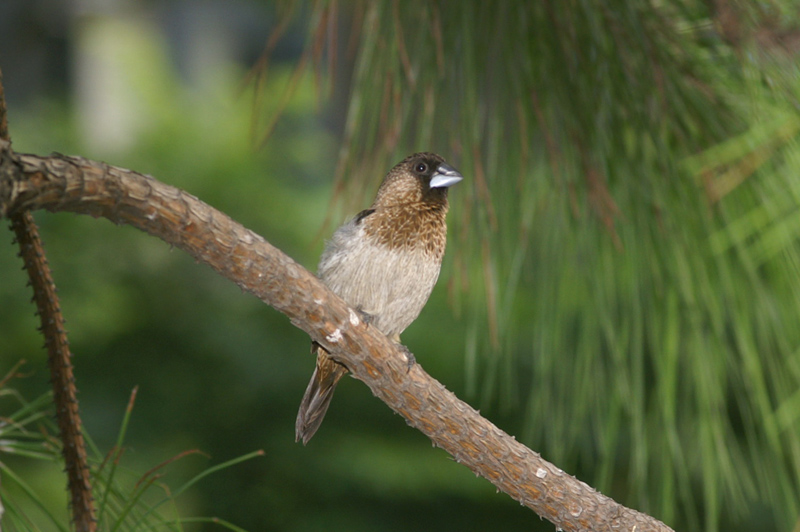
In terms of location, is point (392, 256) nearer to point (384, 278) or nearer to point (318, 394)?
point (384, 278)

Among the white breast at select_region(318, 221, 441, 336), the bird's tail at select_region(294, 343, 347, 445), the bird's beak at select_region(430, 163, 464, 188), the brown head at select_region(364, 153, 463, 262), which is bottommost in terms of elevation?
the bird's tail at select_region(294, 343, 347, 445)

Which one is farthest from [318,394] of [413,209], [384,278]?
[413,209]

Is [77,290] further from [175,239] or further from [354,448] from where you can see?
[175,239]

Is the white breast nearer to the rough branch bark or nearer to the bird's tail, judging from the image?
the bird's tail

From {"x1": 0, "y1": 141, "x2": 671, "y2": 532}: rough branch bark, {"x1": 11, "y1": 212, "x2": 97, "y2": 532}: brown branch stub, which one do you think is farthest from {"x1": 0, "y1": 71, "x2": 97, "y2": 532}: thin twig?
{"x1": 0, "y1": 141, "x2": 671, "y2": 532}: rough branch bark

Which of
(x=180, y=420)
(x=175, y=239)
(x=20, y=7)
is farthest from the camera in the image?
(x=20, y=7)

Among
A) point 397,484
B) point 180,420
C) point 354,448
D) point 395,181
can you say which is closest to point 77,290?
point 180,420

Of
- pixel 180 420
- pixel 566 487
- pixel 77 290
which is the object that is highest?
pixel 566 487

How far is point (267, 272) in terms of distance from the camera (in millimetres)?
731

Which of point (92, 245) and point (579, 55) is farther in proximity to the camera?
point (92, 245)

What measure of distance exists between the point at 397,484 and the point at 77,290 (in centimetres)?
124

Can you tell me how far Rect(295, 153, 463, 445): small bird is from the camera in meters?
1.10

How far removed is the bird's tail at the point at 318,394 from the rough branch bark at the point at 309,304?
0.21 meters

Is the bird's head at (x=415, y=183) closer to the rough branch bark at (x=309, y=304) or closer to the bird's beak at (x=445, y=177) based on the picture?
the bird's beak at (x=445, y=177)
